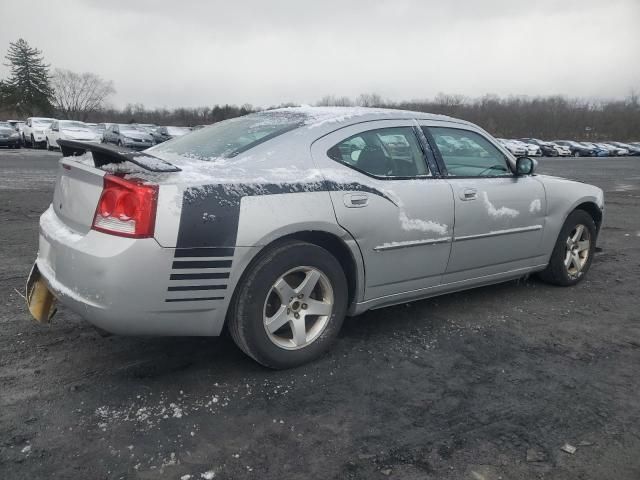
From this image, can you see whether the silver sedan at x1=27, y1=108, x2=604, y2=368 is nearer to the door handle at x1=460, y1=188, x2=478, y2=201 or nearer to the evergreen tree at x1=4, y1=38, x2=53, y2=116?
the door handle at x1=460, y1=188, x2=478, y2=201

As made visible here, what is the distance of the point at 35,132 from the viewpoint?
92.1 ft

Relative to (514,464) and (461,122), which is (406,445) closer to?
(514,464)

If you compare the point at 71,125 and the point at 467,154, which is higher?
the point at 467,154

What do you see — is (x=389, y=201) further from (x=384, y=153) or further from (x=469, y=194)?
(x=469, y=194)

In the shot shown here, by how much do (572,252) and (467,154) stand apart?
167 centimetres

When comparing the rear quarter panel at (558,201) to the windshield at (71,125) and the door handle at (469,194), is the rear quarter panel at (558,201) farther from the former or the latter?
the windshield at (71,125)

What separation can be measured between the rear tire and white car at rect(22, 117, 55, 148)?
2870 centimetres

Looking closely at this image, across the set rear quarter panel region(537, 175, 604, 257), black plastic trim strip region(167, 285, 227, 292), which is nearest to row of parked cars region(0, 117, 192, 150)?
rear quarter panel region(537, 175, 604, 257)

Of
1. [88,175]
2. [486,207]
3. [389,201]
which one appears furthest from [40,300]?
[486,207]

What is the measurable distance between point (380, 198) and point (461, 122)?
1269 millimetres

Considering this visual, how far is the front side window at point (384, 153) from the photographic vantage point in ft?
Answer: 11.0

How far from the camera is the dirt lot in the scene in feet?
7.47

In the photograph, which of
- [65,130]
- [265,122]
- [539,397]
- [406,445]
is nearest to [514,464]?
[406,445]

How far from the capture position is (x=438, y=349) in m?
3.47
